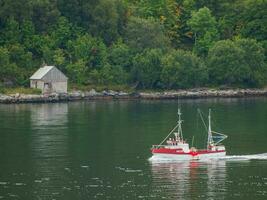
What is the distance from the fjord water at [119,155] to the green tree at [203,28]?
32415 mm

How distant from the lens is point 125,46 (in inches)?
5704

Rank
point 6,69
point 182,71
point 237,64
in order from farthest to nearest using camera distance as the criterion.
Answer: point 237,64 → point 182,71 → point 6,69

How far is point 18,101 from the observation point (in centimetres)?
12812

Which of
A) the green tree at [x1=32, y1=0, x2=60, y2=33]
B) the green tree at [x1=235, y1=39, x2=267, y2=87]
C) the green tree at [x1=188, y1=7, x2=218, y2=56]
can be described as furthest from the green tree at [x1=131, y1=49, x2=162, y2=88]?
the green tree at [x1=235, y1=39, x2=267, y2=87]

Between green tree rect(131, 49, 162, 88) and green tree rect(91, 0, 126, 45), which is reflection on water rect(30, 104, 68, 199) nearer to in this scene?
green tree rect(131, 49, 162, 88)

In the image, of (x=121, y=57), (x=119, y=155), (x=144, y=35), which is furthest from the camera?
(x=144, y=35)

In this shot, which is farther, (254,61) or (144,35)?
A: (144,35)

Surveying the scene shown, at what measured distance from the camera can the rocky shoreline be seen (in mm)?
129625

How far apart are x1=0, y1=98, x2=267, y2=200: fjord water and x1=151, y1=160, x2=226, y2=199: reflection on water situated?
0.06 meters

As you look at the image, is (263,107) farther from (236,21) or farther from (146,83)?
(236,21)

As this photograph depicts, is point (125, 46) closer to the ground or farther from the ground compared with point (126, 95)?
farther from the ground

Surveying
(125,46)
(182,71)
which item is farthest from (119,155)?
(125,46)

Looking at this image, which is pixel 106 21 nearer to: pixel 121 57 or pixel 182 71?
pixel 121 57

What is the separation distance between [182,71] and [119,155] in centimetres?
6053
